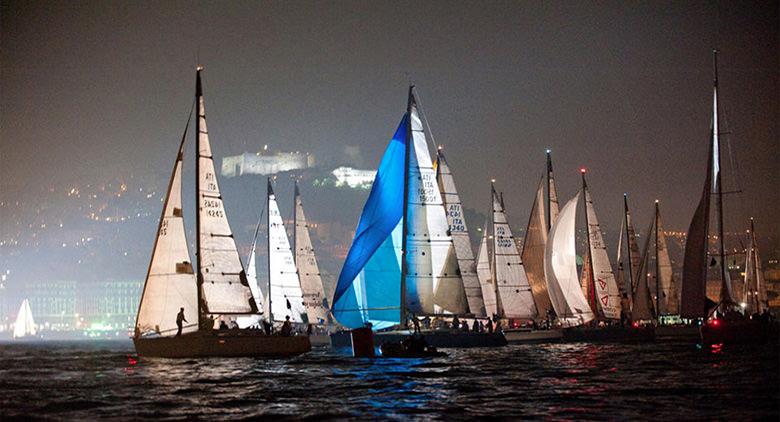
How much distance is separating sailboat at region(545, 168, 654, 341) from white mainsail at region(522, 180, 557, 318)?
1.73m

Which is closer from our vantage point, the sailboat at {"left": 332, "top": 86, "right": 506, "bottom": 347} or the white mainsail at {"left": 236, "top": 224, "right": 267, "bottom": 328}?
the sailboat at {"left": 332, "top": 86, "right": 506, "bottom": 347}

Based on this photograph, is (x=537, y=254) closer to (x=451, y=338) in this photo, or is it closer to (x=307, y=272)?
(x=451, y=338)

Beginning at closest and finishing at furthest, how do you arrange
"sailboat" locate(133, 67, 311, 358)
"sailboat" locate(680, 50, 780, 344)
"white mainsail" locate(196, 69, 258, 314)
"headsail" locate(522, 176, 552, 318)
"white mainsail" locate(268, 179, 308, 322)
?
"sailboat" locate(133, 67, 311, 358)
"white mainsail" locate(196, 69, 258, 314)
"sailboat" locate(680, 50, 780, 344)
"headsail" locate(522, 176, 552, 318)
"white mainsail" locate(268, 179, 308, 322)

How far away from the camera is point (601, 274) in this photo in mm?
63938

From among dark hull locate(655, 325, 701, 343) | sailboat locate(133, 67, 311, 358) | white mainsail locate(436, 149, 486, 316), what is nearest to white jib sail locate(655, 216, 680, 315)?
dark hull locate(655, 325, 701, 343)

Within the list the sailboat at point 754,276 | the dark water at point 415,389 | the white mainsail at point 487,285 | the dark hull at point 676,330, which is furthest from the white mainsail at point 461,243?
the dark hull at point 676,330

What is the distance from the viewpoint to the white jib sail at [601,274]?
62.8m

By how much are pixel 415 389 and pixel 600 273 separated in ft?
121

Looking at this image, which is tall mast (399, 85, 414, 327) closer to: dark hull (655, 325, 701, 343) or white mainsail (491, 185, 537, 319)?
white mainsail (491, 185, 537, 319)

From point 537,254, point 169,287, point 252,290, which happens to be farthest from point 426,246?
point 252,290

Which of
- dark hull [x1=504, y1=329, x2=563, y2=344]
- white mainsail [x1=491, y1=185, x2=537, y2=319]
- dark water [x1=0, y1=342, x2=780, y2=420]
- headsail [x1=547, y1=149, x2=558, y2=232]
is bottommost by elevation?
dark water [x1=0, y1=342, x2=780, y2=420]

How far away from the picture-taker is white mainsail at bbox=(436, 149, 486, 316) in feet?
160

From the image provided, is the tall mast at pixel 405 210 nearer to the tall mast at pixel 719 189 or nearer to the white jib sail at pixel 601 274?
the tall mast at pixel 719 189

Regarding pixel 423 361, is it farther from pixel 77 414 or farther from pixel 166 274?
pixel 77 414
